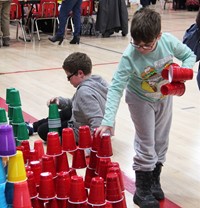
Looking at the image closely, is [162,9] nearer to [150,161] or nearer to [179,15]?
[179,15]

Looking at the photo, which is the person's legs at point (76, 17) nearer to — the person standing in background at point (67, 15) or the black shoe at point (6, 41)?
the person standing in background at point (67, 15)

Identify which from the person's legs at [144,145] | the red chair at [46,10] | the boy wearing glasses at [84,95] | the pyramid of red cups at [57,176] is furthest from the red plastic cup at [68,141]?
the red chair at [46,10]

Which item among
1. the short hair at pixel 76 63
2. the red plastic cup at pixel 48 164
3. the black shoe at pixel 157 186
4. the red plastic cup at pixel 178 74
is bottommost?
the black shoe at pixel 157 186

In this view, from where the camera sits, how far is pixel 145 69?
246 centimetres

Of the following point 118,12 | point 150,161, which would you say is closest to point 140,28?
point 150,161

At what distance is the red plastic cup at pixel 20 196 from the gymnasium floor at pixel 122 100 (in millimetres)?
968

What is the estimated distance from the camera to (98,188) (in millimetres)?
2010

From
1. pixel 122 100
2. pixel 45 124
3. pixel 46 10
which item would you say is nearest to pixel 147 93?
pixel 45 124

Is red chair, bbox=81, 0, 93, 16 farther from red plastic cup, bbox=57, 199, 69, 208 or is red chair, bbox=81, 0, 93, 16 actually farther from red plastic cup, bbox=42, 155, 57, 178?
red plastic cup, bbox=57, 199, 69, 208

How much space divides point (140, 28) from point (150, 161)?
0.74 m

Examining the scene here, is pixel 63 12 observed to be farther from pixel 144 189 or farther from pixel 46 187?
pixel 46 187

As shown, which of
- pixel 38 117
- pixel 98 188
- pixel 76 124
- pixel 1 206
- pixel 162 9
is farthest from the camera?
pixel 162 9

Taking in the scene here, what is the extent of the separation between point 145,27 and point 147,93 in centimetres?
40

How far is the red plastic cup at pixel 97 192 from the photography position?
201 centimetres
